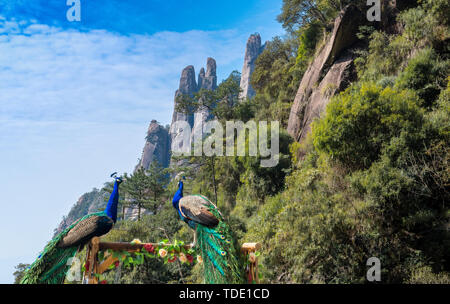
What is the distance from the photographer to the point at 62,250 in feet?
9.55

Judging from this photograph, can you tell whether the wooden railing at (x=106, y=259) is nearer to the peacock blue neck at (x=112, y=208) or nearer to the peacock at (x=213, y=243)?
the peacock at (x=213, y=243)

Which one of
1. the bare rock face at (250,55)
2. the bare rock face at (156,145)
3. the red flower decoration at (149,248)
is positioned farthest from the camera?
the bare rock face at (250,55)

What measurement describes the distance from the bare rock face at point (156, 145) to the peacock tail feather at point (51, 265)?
55.8 m

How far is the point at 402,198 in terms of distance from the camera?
6.35m

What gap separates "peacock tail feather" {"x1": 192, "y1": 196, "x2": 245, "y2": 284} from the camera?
2.86 meters

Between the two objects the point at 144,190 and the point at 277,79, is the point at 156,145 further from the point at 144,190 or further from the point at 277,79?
the point at 277,79

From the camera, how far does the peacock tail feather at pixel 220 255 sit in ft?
9.38

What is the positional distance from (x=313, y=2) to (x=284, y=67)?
4.30 metres

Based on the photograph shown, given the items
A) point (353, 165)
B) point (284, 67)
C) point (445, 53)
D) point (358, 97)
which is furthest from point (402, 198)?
point (284, 67)

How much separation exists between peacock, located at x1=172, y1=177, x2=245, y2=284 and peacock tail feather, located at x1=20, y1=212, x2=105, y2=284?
1303 millimetres

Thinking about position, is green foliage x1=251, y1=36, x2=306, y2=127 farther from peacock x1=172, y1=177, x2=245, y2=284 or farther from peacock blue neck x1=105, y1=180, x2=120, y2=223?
peacock blue neck x1=105, y1=180, x2=120, y2=223

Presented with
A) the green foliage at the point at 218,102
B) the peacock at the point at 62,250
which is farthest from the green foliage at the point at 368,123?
the green foliage at the point at 218,102

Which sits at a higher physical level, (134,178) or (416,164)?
(134,178)
